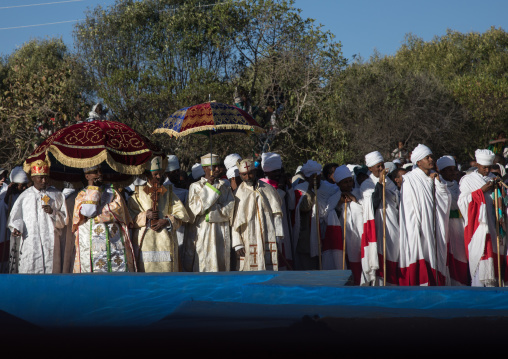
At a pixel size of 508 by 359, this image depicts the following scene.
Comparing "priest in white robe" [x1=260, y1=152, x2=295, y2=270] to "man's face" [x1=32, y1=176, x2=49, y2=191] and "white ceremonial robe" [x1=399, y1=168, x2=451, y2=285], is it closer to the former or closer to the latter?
"white ceremonial robe" [x1=399, y1=168, x2=451, y2=285]

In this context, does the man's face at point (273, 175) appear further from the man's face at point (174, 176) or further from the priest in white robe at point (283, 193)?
the man's face at point (174, 176)

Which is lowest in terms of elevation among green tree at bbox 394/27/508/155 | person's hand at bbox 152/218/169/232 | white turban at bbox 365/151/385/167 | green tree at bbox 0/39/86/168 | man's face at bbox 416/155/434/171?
person's hand at bbox 152/218/169/232

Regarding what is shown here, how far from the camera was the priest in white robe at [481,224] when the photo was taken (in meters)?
8.69

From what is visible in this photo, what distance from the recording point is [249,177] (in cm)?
866

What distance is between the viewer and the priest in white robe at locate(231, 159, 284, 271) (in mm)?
8555

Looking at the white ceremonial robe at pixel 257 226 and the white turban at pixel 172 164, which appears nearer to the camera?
the white ceremonial robe at pixel 257 226

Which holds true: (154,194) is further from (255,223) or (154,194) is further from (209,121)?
(255,223)

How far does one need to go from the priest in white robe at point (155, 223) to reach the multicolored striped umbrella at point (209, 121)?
703 millimetres

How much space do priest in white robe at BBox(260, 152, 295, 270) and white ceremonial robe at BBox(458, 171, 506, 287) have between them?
2.40 m

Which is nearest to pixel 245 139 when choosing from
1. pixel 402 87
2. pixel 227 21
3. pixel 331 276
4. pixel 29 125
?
pixel 227 21

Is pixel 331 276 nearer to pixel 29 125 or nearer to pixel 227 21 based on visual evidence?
pixel 29 125

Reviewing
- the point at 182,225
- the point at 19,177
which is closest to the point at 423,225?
the point at 182,225

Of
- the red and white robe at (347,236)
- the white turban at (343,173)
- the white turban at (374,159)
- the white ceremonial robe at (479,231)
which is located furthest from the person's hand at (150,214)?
the white ceremonial robe at (479,231)

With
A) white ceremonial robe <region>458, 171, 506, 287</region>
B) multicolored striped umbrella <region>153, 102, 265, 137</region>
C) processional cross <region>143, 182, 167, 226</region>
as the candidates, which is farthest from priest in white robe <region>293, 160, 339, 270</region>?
processional cross <region>143, 182, 167, 226</region>
